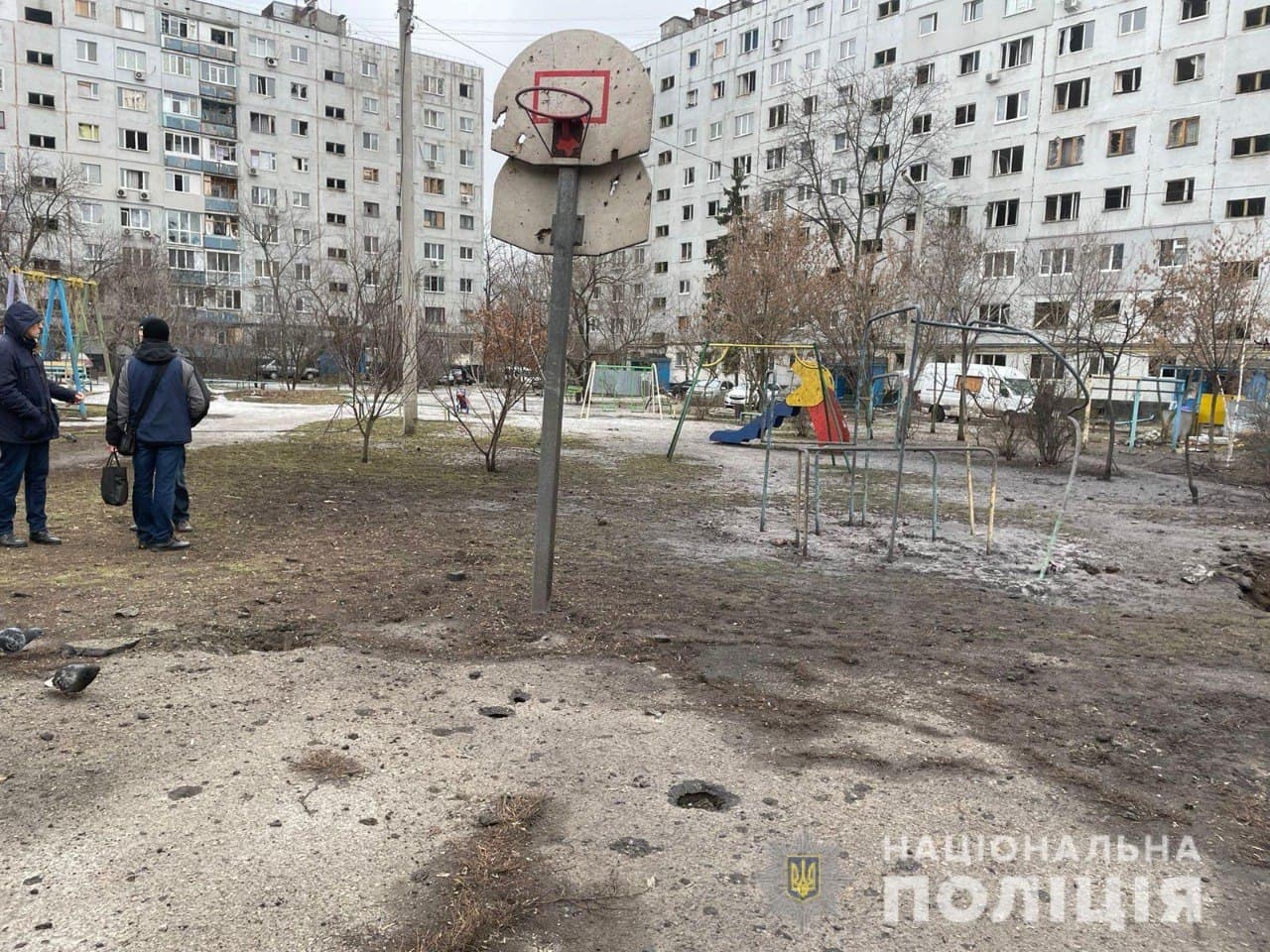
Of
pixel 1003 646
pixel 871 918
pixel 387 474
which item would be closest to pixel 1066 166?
A: pixel 387 474

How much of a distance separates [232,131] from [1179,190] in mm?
58156

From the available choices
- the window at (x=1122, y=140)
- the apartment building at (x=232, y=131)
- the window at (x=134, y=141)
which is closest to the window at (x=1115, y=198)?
the window at (x=1122, y=140)

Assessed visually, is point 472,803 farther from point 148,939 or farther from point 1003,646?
point 1003,646

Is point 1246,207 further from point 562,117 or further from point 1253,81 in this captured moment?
point 562,117

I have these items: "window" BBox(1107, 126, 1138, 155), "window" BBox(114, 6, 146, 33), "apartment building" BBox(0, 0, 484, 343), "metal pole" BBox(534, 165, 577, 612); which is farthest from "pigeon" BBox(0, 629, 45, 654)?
"window" BBox(114, 6, 146, 33)

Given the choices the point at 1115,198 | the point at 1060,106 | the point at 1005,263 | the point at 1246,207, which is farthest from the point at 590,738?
the point at 1060,106

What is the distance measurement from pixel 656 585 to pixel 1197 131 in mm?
43675

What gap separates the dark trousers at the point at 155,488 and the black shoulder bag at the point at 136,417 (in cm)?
6

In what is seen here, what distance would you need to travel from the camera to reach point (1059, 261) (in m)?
39.2

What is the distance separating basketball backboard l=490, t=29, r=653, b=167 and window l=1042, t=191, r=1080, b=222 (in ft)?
146

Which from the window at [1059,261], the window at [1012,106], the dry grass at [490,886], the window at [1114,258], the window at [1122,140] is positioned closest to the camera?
the dry grass at [490,886]

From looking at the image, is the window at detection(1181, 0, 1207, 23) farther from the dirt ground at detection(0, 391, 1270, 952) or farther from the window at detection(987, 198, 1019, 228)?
the dirt ground at detection(0, 391, 1270, 952)

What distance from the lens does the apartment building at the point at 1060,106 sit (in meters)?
37.7

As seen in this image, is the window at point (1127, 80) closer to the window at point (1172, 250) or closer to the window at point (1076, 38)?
the window at point (1076, 38)
